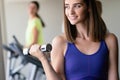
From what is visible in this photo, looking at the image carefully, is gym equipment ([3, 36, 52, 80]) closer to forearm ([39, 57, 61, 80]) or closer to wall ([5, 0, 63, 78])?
wall ([5, 0, 63, 78])

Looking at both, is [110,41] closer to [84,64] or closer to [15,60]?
[84,64]

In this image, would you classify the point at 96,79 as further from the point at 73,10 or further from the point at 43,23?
the point at 43,23

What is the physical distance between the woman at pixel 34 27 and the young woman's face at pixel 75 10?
1172 mm

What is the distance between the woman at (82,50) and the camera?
3.43 ft

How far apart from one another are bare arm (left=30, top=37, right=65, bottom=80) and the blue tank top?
27 millimetres

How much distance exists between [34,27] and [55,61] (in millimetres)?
1198

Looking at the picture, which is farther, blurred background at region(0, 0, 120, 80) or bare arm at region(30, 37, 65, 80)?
blurred background at region(0, 0, 120, 80)

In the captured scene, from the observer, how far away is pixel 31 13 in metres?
2.31

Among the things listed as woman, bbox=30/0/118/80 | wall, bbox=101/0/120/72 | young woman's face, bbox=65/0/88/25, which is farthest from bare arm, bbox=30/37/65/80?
wall, bbox=101/0/120/72

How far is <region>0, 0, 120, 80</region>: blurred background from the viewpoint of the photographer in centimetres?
221

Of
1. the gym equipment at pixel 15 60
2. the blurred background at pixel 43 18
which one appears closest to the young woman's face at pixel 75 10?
the blurred background at pixel 43 18

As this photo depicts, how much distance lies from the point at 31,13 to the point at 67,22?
1249 millimetres

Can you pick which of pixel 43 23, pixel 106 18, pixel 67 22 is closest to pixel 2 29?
pixel 43 23

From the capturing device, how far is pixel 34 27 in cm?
224
